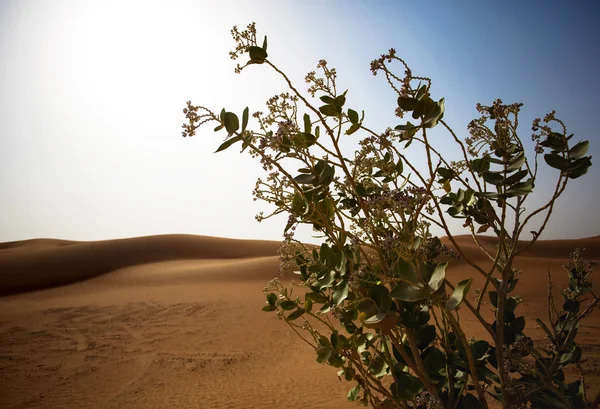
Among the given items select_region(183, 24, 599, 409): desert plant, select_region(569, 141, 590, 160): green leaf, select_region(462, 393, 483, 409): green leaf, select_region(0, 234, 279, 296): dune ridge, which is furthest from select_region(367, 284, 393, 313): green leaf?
select_region(0, 234, 279, 296): dune ridge

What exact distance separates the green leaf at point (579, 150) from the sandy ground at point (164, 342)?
5.28 m

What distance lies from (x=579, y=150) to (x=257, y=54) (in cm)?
131

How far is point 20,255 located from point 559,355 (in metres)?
30.4

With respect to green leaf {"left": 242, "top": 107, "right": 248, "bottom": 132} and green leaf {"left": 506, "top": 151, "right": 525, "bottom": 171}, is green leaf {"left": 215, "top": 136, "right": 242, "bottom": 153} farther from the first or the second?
green leaf {"left": 506, "top": 151, "right": 525, "bottom": 171}

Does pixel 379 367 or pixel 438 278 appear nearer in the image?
pixel 438 278

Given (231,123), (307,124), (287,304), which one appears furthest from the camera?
(287,304)

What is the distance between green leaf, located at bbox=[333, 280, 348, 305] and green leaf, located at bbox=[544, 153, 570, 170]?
951mm

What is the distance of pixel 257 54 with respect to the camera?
1.40 metres

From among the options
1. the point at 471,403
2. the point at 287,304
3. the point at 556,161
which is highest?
the point at 556,161

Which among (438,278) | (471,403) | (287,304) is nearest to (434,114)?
(438,278)

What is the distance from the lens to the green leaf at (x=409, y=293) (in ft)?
3.35

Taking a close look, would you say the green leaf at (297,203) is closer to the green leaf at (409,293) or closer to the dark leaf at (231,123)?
the dark leaf at (231,123)

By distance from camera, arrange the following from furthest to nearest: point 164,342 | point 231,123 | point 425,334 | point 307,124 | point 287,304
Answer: point 164,342 < point 287,304 < point 425,334 < point 307,124 < point 231,123

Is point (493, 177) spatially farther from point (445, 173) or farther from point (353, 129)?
point (353, 129)
